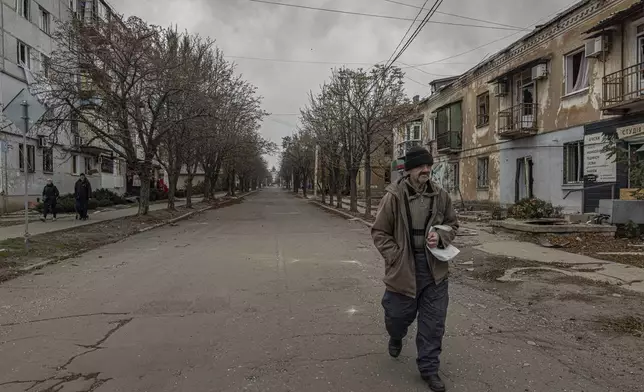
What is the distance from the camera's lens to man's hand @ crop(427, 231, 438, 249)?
3773mm

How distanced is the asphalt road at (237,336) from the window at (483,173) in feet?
51.4

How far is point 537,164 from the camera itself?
18.8 metres

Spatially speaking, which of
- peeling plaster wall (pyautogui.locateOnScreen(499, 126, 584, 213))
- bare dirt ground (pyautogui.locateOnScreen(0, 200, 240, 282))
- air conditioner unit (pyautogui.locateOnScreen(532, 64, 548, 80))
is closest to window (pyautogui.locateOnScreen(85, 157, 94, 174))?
bare dirt ground (pyautogui.locateOnScreen(0, 200, 240, 282))

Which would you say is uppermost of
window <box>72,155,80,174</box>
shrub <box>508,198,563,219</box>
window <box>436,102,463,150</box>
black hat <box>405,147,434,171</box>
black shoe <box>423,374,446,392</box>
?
window <box>436,102,463,150</box>

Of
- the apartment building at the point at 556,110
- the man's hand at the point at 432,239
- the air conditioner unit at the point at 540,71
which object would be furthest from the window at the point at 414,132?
the man's hand at the point at 432,239

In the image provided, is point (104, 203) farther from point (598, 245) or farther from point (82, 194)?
point (598, 245)

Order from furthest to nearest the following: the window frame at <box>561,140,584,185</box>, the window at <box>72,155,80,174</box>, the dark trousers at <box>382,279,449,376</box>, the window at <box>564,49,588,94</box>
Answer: the window at <box>72,155,80,174</box> < the window frame at <box>561,140,584,185</box> < the window at <box>564,49,588,94</box> < the dark trousers at <box>382,279,449,376</box>

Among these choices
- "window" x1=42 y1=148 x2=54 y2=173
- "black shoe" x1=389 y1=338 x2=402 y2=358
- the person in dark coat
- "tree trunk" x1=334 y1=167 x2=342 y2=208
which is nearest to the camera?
"black shoe" x1=389 y1=338 x2=402 y2=358

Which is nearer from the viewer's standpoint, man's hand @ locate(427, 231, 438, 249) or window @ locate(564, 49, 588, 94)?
man's hand @ locate(427, 231, 438, 249)

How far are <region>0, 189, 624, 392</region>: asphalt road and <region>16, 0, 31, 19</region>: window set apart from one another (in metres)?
19.8

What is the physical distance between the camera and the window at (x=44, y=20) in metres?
26.2

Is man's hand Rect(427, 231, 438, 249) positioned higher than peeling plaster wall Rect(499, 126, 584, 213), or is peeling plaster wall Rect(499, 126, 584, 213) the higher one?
peeling plaster wall Rect(499, 126, 584, 213)

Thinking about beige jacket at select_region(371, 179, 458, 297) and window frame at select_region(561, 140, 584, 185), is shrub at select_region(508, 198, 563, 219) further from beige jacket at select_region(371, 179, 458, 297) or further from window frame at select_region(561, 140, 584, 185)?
beige jacket at select_region(371, 179, 458, 297)

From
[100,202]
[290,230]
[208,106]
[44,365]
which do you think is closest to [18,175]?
[100,202]
